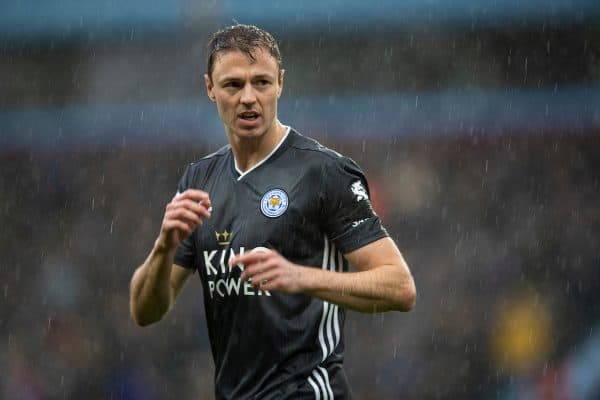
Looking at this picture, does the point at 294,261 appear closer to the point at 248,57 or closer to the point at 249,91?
the point at 249,91

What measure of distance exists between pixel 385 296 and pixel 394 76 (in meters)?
8.92

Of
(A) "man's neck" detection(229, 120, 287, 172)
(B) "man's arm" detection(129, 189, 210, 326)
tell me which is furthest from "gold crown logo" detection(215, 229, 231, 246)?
(A) "man's neck" detection(229, 120, 287, 172)

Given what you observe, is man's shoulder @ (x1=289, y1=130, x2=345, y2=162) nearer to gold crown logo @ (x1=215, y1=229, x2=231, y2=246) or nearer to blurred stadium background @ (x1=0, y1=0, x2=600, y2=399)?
gold crown logo @ (x1=215, y1=229, x2=231, y2=246)

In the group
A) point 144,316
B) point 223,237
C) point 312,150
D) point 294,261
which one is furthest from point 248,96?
point 144,316

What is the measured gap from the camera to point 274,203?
12.3 ft

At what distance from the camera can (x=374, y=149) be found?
11547 millimetres

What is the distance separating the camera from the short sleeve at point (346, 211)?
11.9ft

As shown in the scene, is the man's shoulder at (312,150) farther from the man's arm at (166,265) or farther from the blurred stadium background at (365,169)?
the blurred stadium background at (365,169)

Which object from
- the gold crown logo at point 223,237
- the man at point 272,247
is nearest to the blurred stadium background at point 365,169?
the man at point 272,247

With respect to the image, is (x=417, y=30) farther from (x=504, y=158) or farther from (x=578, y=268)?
(x=578, y=268)

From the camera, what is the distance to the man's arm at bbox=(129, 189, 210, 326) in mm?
3322

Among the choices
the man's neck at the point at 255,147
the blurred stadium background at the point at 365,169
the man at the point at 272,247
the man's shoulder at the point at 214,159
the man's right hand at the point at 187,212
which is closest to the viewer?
the man's right hand at the point at 187,212

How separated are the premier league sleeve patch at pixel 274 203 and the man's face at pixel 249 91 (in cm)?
24

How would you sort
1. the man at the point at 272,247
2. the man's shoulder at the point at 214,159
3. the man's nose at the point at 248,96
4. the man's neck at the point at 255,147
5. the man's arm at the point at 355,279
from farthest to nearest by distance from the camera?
the man's shoulder at the point at 214,159, the man's neck at the point at 255,147, the man's nose at the point at 248,96, the man at the point at 272,247, the man's arm at the point at 355,279
